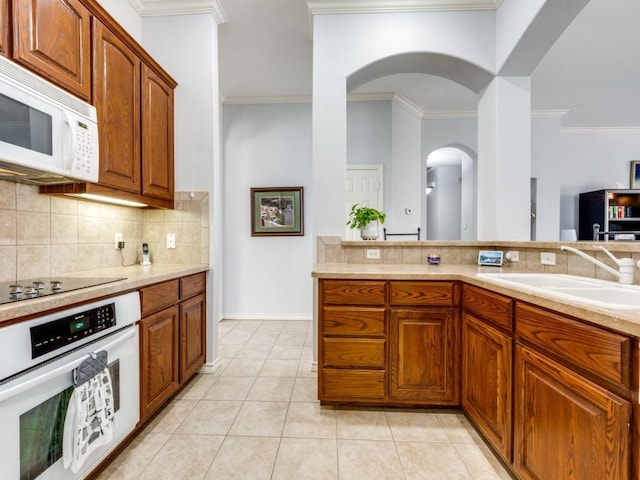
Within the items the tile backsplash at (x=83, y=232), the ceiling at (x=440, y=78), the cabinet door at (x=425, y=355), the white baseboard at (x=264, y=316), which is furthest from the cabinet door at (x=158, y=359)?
the ceiling at (x=440, y=78)

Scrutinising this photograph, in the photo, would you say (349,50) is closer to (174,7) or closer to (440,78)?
(174,7)

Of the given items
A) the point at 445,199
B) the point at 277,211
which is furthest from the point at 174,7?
the point at 445,199

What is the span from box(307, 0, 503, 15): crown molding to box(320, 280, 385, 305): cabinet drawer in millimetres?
2216

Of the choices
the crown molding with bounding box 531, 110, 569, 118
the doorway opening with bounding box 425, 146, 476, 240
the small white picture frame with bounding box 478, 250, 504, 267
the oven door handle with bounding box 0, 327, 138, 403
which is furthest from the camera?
the doorway opening with bounding box 425, 146, 476, 240

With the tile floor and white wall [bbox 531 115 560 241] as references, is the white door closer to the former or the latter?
the tile floor

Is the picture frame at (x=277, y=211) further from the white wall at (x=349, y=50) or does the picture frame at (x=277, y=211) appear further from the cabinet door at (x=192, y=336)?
the cabinet door at (x=192, y=336)

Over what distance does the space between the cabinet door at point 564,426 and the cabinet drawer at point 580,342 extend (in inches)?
2.1

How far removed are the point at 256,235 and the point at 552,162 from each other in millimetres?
4861

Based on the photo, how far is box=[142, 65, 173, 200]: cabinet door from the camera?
7.04ft

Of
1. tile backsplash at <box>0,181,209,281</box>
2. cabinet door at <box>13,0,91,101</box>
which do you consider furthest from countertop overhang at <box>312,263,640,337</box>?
cabinet door at <box>13,0,91,101</box>

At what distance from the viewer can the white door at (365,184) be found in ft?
13.6

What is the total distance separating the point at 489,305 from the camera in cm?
154

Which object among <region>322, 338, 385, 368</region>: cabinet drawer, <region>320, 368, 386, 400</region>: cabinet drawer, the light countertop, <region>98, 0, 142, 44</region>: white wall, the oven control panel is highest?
<region>98, 0, 142, 44</region>: white wall

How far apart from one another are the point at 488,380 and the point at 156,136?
2665mm
